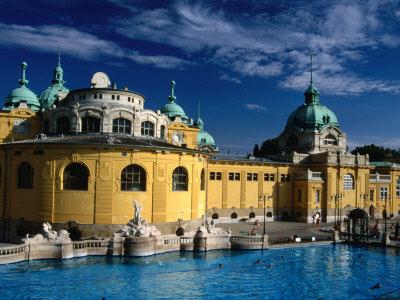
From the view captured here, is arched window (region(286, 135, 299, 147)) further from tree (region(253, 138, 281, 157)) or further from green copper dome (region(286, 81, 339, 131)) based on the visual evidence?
tree (region(253, 138, 281, 157))

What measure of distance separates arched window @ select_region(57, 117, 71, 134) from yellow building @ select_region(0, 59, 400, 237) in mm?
110

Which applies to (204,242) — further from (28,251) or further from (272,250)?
(28,251)

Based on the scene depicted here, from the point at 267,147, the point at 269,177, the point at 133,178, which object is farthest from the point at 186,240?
the point at 267,147

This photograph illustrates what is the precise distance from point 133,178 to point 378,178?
166 feet

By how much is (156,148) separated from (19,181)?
13.8 metres

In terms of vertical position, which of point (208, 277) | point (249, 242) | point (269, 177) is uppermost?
point (269, 177)

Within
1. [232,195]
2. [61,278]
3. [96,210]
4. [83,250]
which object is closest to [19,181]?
[96,210]

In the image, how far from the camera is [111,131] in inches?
1953

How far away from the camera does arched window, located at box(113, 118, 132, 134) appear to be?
50094 millimetres

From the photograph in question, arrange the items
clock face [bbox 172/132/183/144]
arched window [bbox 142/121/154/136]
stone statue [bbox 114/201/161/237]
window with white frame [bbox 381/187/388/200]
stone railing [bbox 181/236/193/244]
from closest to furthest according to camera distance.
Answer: stone statue [bbox 114/201/161/237], stone railing [bbox 181/236/193/244], arched window [bbox 142/121/154/136], clock face [bbox 172/132/183/144], window with white frame [bbox 381/187/388/200]

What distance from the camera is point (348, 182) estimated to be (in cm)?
7281

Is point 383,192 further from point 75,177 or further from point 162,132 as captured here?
point 75,177

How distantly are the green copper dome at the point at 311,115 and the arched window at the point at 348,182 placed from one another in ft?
30.2

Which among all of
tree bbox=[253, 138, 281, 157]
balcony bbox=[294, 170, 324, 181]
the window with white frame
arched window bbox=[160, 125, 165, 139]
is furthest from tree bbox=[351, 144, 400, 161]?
arched window bbox=[160, 125, 165, 139]
